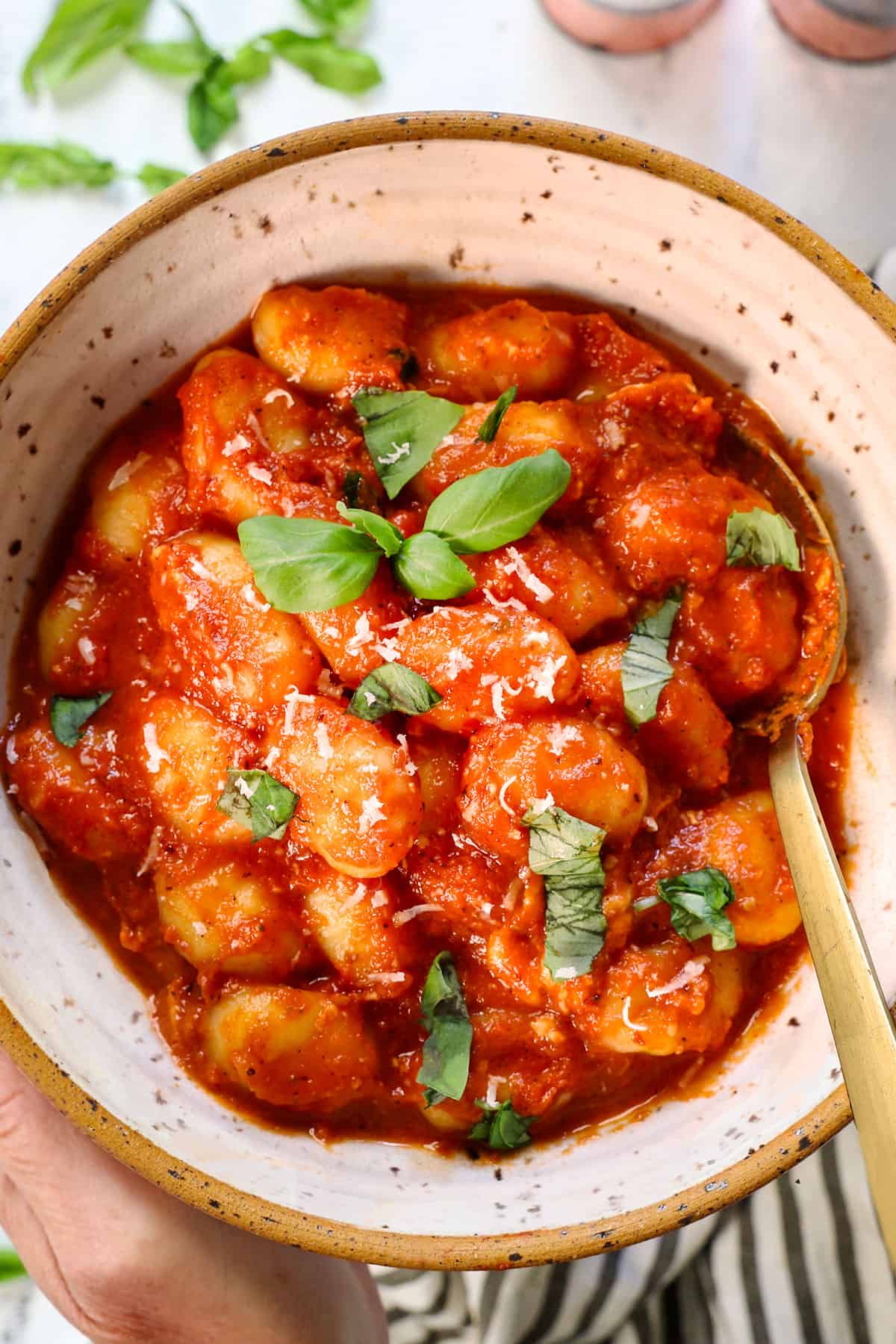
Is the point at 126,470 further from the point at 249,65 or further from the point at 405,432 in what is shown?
the point at 249,65

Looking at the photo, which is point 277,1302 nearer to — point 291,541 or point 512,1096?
point 512,1096

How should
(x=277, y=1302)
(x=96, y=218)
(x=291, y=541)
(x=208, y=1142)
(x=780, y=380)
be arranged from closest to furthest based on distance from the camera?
1. (x=291, y=541)
2. (x=208, y=1142)
3. (x=780, y=380)
4. (x=277, y=1302)
5. (x=96, y=218)

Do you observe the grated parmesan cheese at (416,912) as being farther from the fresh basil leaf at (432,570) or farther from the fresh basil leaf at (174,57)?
the fresh basil leaf at (174,57)

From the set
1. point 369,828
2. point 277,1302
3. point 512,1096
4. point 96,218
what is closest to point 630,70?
point 96,218

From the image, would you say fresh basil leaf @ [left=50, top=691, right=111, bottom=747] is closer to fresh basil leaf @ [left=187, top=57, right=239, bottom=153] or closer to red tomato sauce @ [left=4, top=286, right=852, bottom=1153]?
red tomato sauce @ [left=4, top=286, right=852, bottom=1153]

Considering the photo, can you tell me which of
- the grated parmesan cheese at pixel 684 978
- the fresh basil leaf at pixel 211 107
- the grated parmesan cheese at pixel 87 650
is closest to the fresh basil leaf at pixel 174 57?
the fresh basil leaf at pixel 211 107

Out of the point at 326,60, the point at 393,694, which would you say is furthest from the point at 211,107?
the point at 393,694
